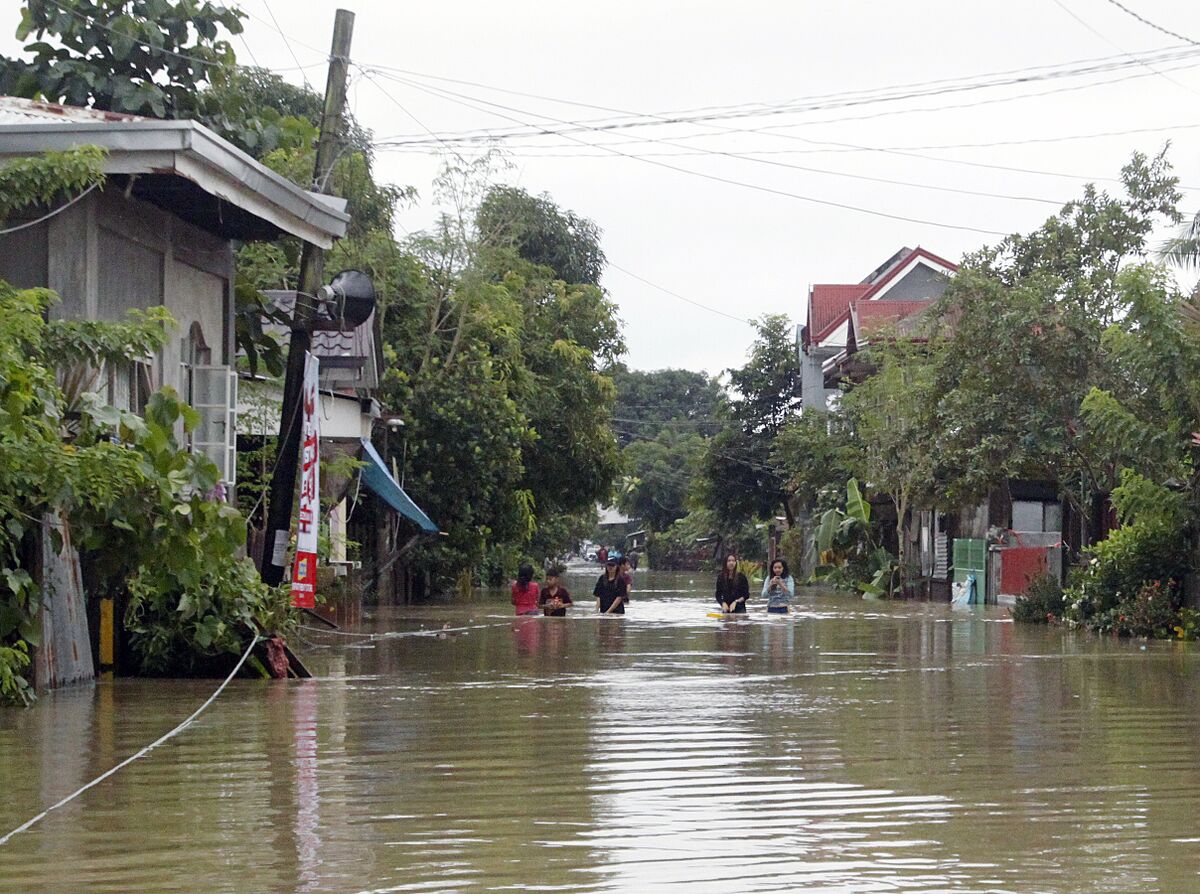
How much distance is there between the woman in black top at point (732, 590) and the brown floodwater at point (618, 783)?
44.8 feet

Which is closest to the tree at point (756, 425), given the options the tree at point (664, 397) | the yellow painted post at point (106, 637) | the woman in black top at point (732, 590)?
the woman in black top at point (732, 590)

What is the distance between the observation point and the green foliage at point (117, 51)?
18.4m

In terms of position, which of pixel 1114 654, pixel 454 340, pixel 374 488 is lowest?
pixel 1114 654

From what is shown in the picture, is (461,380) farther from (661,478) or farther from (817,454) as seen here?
(661,478)


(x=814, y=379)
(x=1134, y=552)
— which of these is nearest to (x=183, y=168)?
(x=1134, y=552)

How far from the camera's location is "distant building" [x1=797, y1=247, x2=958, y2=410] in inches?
2320

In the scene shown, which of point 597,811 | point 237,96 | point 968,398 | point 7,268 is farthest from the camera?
point 968,398

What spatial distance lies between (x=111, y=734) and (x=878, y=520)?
45.7m

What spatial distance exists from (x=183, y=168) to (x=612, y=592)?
665 inches

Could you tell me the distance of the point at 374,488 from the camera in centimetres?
3209

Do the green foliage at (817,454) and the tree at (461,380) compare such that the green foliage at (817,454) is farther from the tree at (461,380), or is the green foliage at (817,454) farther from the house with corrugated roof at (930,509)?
the tree at (461,380)

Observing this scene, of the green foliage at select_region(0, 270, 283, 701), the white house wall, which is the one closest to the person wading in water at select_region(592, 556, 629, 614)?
the white house wall

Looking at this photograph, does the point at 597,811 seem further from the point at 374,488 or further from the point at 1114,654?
the point at 374,488

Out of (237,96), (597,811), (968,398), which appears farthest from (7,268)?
(968,398)
